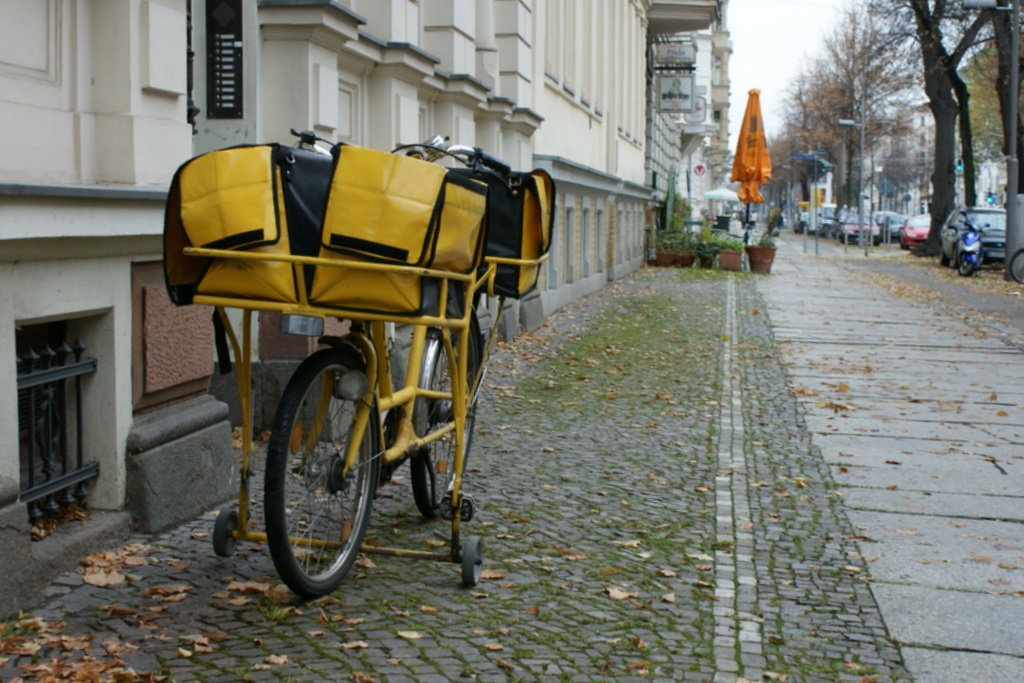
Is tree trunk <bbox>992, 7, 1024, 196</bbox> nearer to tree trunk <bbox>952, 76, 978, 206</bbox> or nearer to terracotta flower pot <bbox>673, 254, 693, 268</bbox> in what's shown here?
tree trunk <bbox>952, 76, 978, 206</bbox>

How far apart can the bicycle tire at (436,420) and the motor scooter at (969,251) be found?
2692cm

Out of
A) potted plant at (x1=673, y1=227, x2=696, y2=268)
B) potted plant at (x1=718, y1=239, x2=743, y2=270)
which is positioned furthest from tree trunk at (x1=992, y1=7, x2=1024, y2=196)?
potted plant at (x1=673, y1=227, x2=696, y2=268)

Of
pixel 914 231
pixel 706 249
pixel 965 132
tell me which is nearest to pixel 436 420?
pixel 706 249

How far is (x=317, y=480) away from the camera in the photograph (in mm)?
5027

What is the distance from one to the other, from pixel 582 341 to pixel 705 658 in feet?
34.7

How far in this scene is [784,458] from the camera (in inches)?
336

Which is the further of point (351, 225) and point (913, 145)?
point (913, 145)

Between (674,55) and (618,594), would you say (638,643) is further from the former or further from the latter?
(674,55)

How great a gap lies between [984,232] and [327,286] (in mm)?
30795

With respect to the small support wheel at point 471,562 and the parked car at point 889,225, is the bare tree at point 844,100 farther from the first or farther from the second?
the small support wheel at point 471,562

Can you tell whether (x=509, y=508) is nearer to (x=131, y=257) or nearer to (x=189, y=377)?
(x=189, y=377)

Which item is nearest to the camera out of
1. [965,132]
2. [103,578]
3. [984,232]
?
[103,578]

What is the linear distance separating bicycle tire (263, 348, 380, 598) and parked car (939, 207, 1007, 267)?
94.5ft

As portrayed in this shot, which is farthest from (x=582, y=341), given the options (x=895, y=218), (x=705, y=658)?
(x=895, y=218)
